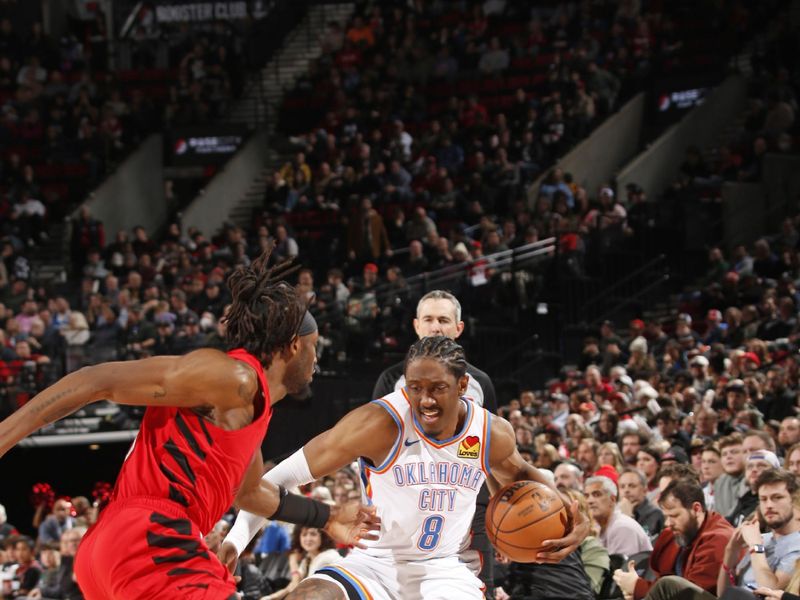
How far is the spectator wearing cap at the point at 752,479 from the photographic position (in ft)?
26.7

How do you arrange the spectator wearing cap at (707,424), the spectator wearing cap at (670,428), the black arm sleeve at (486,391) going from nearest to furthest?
the black arm sleeve at (486,391) < the spectator wearing cap at (707,424) < the spectator wearing cap at (670,428)

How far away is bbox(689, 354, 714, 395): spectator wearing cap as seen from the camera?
13094 mm

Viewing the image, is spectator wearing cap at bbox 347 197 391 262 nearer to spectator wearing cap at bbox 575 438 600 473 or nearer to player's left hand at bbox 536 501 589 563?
spectator wearing cap at bbox 575 438 600 473

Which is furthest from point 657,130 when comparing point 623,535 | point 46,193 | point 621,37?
point 623,535

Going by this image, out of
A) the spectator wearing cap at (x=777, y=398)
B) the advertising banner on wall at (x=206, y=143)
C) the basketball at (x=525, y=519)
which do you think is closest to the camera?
the basketball at (x=525, y=519)

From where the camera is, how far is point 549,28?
78.7 ft

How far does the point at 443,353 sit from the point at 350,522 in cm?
81

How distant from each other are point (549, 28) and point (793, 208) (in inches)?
270

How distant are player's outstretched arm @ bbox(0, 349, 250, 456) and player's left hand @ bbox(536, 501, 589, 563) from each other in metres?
1.82

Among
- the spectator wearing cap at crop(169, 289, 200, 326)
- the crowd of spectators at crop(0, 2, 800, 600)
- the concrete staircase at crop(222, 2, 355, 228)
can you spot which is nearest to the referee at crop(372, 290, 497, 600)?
the crowd of spectators at crop(0, 2, 800, 600)

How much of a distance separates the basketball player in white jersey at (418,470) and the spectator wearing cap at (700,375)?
769cm

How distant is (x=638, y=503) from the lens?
30.6 ft

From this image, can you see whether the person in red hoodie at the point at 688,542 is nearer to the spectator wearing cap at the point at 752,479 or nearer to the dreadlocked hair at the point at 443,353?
the spectator wearing cap at the point at 752,479

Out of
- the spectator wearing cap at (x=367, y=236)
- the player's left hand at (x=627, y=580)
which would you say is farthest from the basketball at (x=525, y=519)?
the spectator wearing cap at (x=367, y=236)
